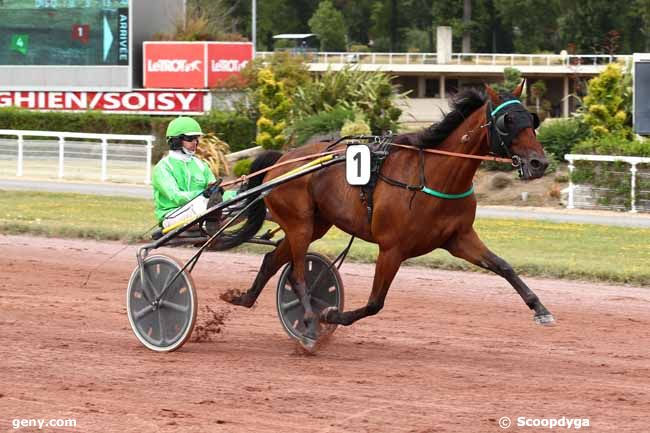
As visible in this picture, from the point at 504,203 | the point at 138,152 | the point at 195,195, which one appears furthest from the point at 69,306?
the point at 138,152

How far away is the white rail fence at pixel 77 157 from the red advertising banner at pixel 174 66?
5.21 metres

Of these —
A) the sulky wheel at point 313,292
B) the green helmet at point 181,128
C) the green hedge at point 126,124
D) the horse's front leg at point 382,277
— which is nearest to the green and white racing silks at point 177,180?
the green helmet at point 181,128

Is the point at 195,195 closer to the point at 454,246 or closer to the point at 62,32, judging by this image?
the point at 454,246

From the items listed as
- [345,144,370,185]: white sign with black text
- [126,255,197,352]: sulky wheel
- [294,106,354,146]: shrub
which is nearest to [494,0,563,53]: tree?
[294,106,354,146]: shrub

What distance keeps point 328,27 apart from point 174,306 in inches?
2052

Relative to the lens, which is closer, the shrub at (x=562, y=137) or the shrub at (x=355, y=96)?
the shrub at (x=562, y=137)

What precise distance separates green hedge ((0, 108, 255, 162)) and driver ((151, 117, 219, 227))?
56.8 ft

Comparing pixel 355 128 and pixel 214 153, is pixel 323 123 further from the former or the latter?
pixel 355 128

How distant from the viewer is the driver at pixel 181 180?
771 cm

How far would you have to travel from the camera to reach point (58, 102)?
28.6 metres

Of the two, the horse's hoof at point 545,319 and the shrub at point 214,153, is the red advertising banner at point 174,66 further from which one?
the horse's hoof at point 545,319

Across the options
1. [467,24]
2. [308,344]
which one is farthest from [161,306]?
[467,24]

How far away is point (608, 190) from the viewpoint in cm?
1819

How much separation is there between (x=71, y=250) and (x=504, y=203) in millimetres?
9031
